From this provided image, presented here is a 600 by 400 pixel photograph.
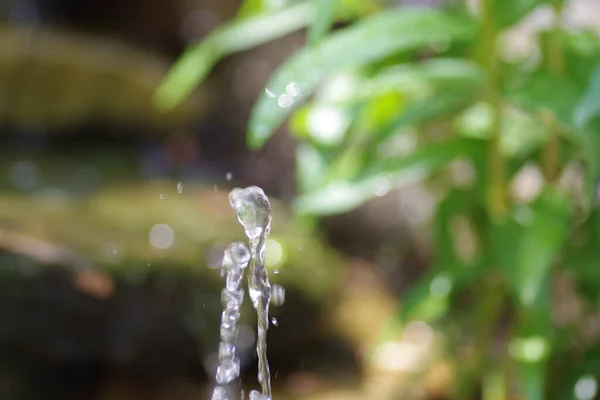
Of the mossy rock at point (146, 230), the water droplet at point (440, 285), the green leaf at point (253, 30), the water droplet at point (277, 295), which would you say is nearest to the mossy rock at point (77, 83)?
the mossy rock at point (146, 230)

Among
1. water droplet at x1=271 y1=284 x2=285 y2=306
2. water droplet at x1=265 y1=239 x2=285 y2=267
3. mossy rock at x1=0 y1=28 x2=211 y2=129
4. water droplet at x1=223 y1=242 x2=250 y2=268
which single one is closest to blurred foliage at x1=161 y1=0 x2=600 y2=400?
water droplet at x1=223 y1=242 x2=250 y2=268

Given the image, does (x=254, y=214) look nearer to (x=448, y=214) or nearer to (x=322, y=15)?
(x=322, y=15)

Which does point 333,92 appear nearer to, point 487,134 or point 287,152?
point 487,134

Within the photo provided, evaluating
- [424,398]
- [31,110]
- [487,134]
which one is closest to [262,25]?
[487,134]

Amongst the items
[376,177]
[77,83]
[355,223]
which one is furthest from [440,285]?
[77,83]

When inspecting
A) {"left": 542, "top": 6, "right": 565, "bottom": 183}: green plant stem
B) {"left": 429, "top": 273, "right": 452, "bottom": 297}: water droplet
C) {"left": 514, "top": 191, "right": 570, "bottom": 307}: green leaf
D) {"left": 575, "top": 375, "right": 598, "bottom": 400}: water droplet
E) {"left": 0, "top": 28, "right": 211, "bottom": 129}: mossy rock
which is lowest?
{"left": 575, "top": 375, "right": 598, "bottom": 400}: water droplet

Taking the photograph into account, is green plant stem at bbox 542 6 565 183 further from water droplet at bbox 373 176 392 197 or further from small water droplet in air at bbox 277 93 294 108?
small water droplet in air at bbox 277 93 294 108
